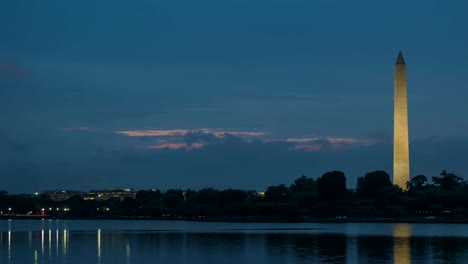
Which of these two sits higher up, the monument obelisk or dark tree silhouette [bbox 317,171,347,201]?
the monument obelisk

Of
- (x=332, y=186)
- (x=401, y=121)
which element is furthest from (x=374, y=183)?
(x=401, y=121)

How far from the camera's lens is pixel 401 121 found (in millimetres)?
167625

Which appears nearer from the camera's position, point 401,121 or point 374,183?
point 401,121

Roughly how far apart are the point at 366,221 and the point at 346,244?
86956mm

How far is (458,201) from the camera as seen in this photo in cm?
17812

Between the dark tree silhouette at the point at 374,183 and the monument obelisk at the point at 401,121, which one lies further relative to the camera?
the dark tree silhouette at the point at 374,183

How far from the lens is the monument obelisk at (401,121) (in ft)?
540

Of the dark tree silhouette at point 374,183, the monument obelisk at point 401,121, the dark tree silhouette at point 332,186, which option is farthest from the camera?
the dark tree silhouette at point 374,183

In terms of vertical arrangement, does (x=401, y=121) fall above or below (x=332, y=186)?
above

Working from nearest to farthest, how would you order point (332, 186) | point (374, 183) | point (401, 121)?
point (401, 121), point (332, 186), point (374, 183)

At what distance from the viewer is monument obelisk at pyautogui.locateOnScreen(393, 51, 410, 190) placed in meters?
165

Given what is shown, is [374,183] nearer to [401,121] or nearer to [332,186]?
[332,186]

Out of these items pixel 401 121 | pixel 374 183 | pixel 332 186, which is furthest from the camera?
pixel 374 183

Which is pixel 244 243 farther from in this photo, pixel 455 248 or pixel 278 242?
pixel 455 248
